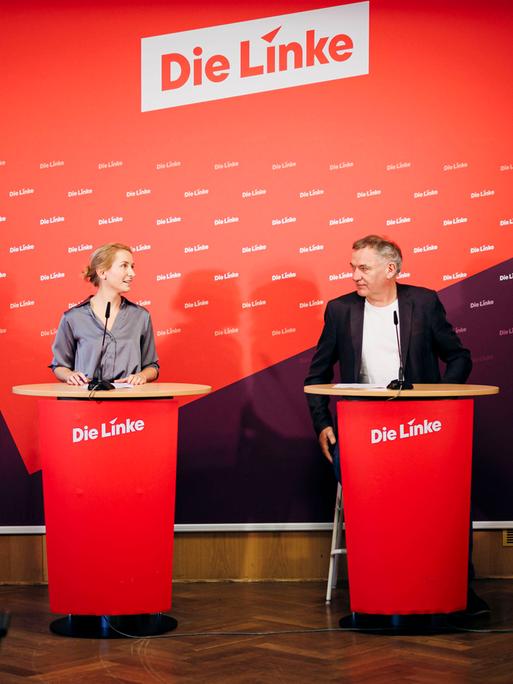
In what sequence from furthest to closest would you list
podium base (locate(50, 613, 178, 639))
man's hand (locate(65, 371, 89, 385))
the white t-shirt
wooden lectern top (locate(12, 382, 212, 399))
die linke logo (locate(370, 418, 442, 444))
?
the white t-shirt
man's hand (locate(65, 371, 89, 385))
podium base (locate(50, 613, 178, 639))
die linke logo (locate(370, 418, 442, 444))
wooden lectern top (locate(12, 382, 212, 399))

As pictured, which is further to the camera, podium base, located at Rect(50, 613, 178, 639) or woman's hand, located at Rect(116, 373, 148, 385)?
woman's hand, located at Rect(116, 373, 148, 385)

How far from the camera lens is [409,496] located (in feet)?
13.0

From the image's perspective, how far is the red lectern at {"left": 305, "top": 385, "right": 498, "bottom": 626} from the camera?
156 inches

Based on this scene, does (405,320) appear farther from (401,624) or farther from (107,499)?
(107,499)

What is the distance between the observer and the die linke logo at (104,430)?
396 cm

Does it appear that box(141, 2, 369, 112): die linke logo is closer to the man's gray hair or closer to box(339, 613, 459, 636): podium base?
the man's gray hair

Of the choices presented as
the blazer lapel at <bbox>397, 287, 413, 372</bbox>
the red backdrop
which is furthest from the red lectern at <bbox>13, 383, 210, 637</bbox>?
the red backdrop

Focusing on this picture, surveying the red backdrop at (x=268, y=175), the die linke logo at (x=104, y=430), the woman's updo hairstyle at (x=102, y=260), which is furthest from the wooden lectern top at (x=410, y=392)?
the red backdrop at (x=268, y=175)

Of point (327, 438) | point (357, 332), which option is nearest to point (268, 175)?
point (357, 332)

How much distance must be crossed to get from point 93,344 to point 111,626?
1199 millimetres

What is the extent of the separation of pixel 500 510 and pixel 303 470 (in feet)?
3.37

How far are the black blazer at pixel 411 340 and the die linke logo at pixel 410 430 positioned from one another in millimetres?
511

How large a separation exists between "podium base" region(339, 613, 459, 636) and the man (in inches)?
11.6

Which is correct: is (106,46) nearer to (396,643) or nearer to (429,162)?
(429,162)
